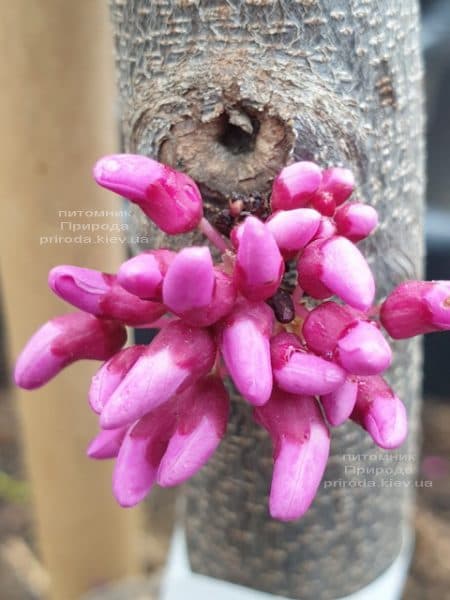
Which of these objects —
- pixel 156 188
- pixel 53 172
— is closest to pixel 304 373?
pixel 156 188

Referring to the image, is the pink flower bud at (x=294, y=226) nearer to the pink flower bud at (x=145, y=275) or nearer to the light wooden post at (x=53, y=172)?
the pink flower bud at (x=145, y=275)

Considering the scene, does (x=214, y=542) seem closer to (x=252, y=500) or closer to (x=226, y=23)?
(x=252, y=500)

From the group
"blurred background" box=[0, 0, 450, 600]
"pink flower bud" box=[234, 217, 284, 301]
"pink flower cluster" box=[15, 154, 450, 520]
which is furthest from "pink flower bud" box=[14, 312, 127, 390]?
"blurred background" box=[0, 0, 450, 600]

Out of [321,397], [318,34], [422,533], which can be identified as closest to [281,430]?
[321,397]

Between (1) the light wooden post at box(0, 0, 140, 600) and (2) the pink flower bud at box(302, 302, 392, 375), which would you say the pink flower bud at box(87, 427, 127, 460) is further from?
(1) the light wooden post at box(0, 0, 140, 600)

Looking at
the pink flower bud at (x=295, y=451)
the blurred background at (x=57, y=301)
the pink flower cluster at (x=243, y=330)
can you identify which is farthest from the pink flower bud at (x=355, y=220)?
the blurred background at (x=57, y=301)
